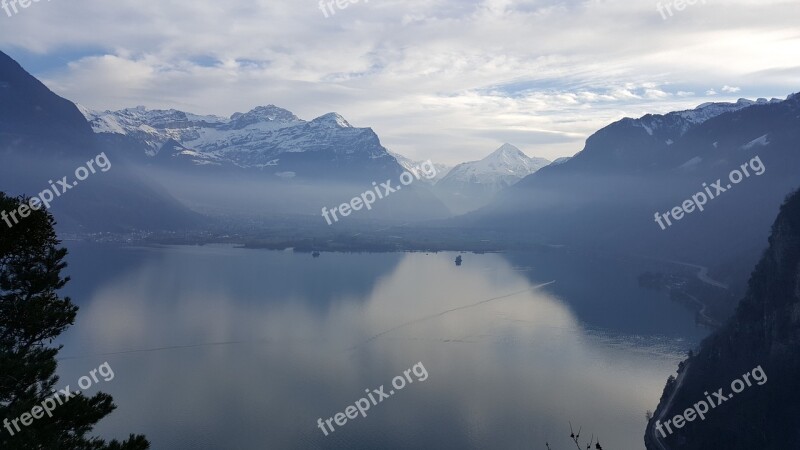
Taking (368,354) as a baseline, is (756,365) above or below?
below

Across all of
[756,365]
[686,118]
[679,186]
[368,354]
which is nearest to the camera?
[756,365]

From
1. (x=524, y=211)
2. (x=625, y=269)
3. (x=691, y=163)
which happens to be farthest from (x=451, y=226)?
(x=625, y=269)
